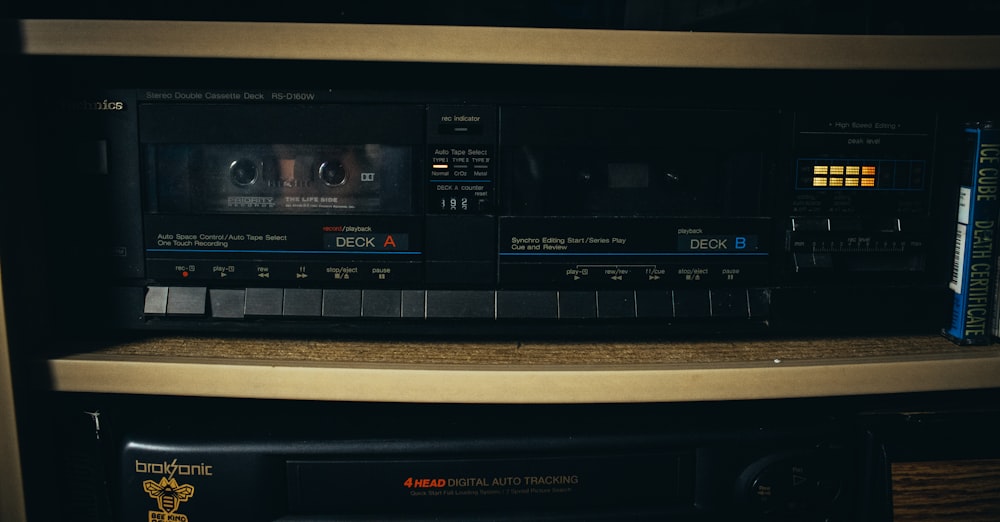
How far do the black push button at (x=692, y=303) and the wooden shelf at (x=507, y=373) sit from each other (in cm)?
4

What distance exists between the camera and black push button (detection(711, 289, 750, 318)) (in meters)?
0.62

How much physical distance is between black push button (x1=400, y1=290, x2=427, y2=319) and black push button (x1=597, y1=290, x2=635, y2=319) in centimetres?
16

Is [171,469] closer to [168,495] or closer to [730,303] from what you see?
[168,495]

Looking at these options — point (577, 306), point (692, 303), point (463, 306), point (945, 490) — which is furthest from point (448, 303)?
point (945, 490)

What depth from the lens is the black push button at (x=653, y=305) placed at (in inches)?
24.3

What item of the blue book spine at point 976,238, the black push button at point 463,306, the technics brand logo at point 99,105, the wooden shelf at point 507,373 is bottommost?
the wooden shelf at point 507,373

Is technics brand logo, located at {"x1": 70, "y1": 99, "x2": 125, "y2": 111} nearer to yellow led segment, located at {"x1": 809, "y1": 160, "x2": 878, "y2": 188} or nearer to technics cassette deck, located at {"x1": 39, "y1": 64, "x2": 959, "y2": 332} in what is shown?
technics cassette deck, located at {"x1": 39, "y1": 64, "x2": 959, "y2": 332}

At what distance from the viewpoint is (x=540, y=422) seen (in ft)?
2.04

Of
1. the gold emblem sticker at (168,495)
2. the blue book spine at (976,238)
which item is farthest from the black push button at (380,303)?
the blue book spine at (976,238)

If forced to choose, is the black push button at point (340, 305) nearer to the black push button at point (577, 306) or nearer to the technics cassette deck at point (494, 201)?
the technics cassette deck at point (494, 201)

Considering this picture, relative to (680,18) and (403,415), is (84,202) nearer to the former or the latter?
(403,415)

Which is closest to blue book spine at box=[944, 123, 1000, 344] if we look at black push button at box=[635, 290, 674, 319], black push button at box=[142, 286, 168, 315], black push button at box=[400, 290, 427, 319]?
black push button at box=[635, 290, 674, 319]

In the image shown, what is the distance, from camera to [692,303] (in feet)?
2.03

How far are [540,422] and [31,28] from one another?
0.53 m
